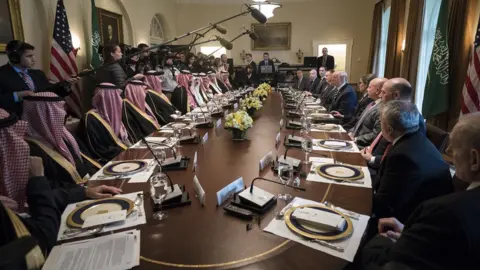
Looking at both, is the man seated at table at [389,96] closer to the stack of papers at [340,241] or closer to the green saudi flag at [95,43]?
the stack of papers at [340,241]

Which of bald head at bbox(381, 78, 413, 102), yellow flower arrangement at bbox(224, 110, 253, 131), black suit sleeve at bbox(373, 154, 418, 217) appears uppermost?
bald head at bbox(381, 78, 413, 102)

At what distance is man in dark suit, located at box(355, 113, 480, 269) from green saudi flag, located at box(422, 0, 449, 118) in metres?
4.35

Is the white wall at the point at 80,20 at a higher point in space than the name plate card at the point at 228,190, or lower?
higher

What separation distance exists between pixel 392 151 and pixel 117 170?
1535 millimetres

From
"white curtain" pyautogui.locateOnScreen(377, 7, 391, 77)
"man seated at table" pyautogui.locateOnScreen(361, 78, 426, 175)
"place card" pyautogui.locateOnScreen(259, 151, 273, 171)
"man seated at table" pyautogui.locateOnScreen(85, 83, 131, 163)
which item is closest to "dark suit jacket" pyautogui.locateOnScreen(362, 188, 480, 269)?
"place card" pyautogui.locateOnScreen(259, 151, 273, 171)

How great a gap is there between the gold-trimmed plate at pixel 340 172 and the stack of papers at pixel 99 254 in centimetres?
105

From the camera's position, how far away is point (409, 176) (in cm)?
160

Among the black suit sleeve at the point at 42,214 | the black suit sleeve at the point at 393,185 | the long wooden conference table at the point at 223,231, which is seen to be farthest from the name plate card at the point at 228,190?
the black suit sleeve at the point at 393,185

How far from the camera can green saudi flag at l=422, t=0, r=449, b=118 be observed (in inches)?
185

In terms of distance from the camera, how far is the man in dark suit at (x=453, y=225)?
0.88m

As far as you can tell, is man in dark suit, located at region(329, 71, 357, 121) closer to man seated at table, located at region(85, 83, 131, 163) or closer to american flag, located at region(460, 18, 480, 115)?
american flag, located at region(460, 18, 480, 115)

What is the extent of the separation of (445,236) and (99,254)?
1.05 m

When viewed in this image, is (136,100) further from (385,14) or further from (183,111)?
(385,14)

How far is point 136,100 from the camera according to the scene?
3.81 m
